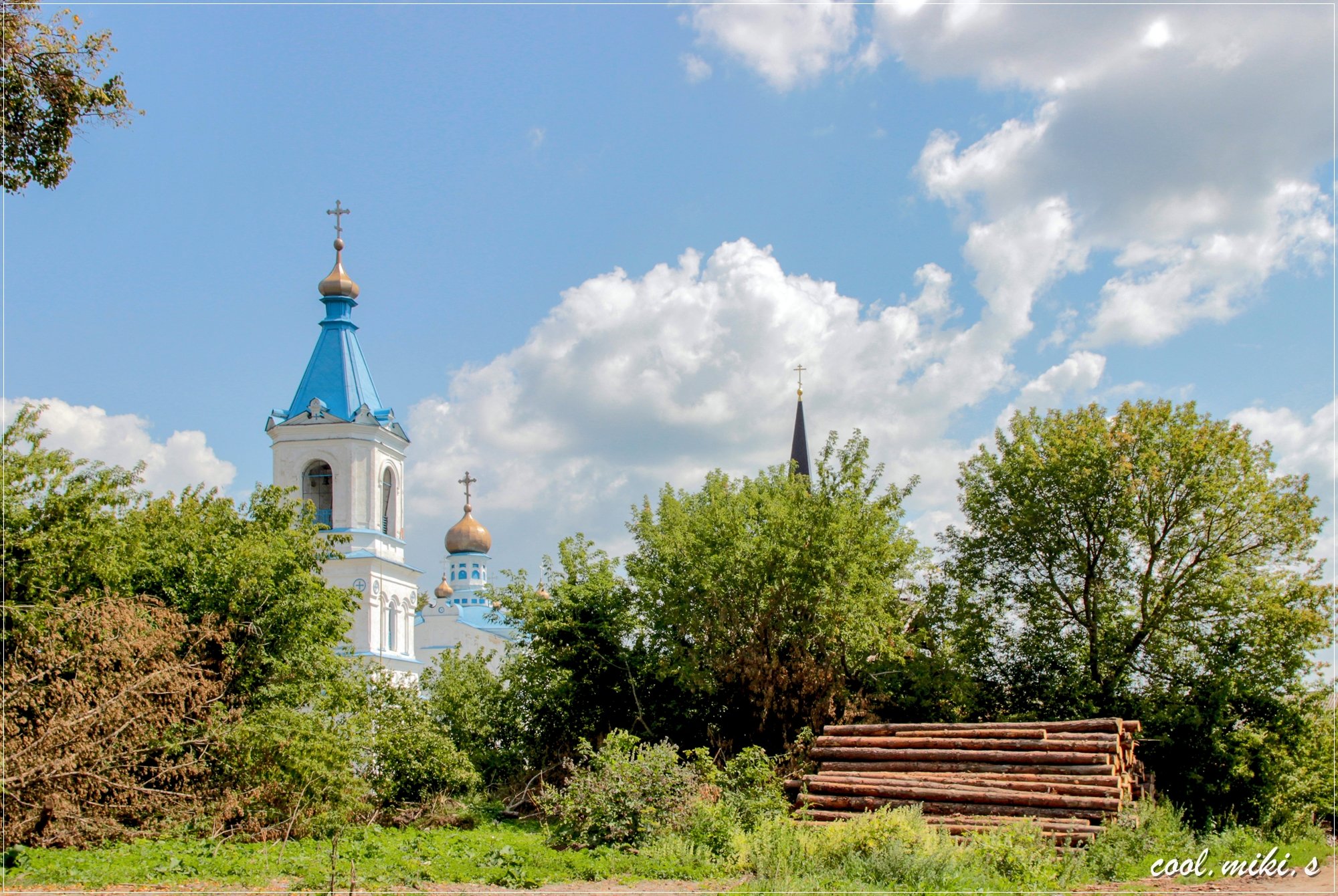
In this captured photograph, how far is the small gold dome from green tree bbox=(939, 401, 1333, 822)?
37.9 metres

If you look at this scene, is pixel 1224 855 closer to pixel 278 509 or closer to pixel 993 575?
pixel 993 575

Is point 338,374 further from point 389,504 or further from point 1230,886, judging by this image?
point 1230,886

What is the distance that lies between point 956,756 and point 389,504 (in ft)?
85.5

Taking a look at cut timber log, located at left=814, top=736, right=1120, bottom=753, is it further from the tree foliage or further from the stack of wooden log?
the tree foliage

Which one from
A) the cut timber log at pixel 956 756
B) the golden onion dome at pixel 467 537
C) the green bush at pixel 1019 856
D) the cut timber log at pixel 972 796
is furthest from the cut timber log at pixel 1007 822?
the golden onion dome at pixel 467 537

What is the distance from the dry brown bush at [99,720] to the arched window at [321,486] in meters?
21.5

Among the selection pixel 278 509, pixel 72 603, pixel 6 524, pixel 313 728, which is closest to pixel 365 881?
pixel 313 728

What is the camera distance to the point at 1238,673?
685 inches

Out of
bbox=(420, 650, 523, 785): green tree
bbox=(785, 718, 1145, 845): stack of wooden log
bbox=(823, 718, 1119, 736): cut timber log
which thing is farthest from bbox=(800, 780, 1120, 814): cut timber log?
bbox=(420, 650, 523, 785): green tree

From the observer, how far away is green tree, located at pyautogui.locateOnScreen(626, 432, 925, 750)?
1741cm

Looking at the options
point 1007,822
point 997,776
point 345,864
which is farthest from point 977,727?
point 345,864

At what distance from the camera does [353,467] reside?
115ft

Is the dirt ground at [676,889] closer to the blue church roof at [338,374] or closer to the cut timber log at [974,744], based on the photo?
the cut timber log at [974,744]

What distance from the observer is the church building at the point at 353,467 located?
115 ft
